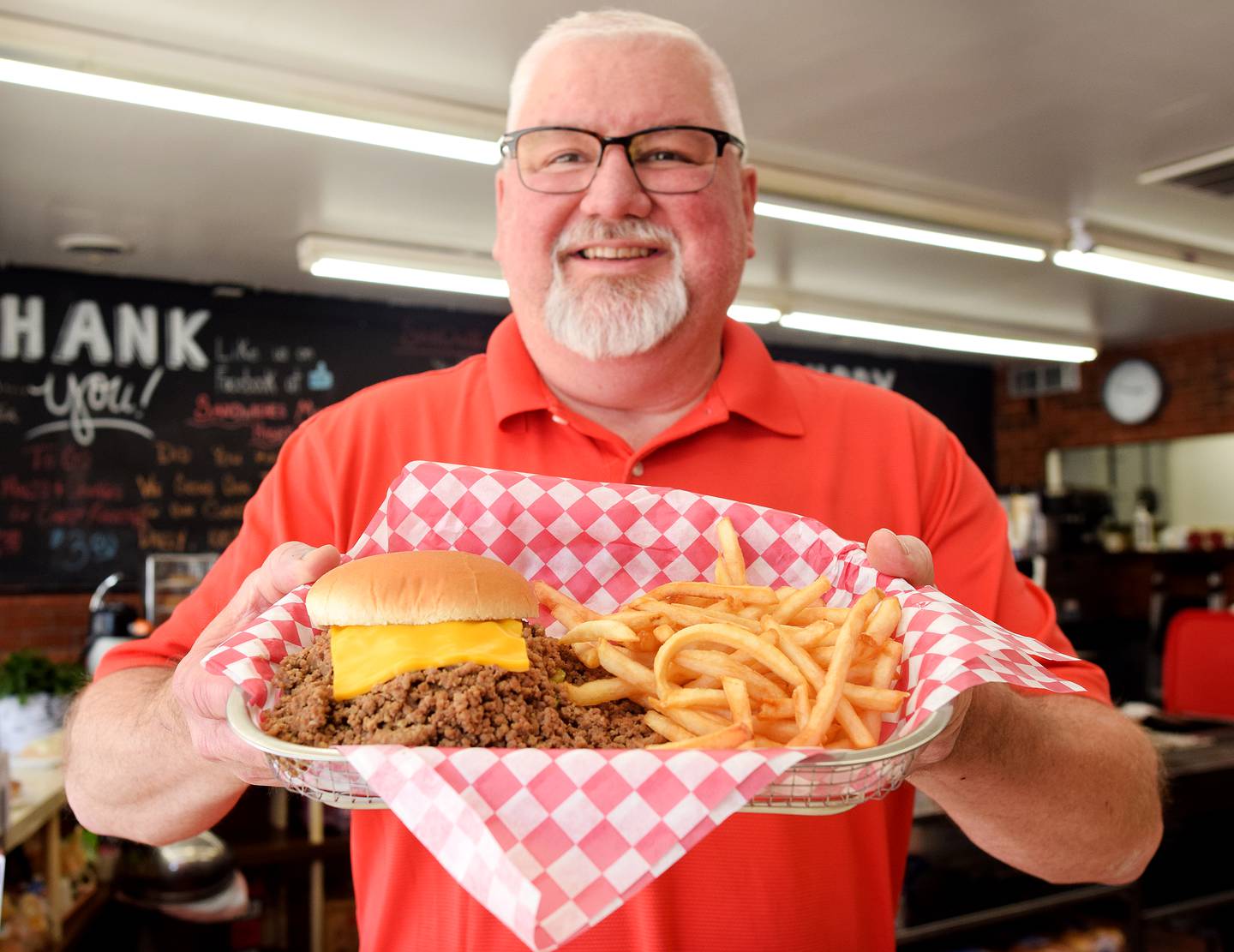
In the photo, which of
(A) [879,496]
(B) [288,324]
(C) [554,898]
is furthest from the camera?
(B) [288,324]

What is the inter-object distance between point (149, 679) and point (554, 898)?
101 cm

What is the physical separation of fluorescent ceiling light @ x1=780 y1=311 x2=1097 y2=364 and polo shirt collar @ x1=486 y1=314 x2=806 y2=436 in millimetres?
7103

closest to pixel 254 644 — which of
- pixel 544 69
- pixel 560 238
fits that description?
pixel 560 238

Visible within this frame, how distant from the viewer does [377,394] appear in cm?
200

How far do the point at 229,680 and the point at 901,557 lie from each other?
0.85 meters

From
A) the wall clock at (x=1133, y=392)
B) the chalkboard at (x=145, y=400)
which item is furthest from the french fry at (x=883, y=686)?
the wall clock at (x=1133, y=392)

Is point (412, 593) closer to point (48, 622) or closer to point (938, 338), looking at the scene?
point (48, 622)

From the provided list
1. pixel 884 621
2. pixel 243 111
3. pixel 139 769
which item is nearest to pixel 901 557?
pixel 884 621

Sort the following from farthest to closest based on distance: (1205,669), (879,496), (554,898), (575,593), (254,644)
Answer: (1205,669)
(879,496)
(575,593)
(254,644)
(554,898)

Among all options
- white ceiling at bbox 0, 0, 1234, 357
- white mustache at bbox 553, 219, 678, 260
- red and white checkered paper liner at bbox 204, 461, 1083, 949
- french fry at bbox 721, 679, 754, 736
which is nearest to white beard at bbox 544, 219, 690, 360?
white mustache at bbox 553, 219, 678, 260

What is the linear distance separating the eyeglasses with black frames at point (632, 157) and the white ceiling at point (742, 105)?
2.69m

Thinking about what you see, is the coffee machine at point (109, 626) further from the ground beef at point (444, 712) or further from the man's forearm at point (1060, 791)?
the man's forearm at point (1060, 791)

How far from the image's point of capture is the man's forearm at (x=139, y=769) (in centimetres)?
150

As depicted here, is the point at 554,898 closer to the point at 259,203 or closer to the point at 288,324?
the point at 259,203
